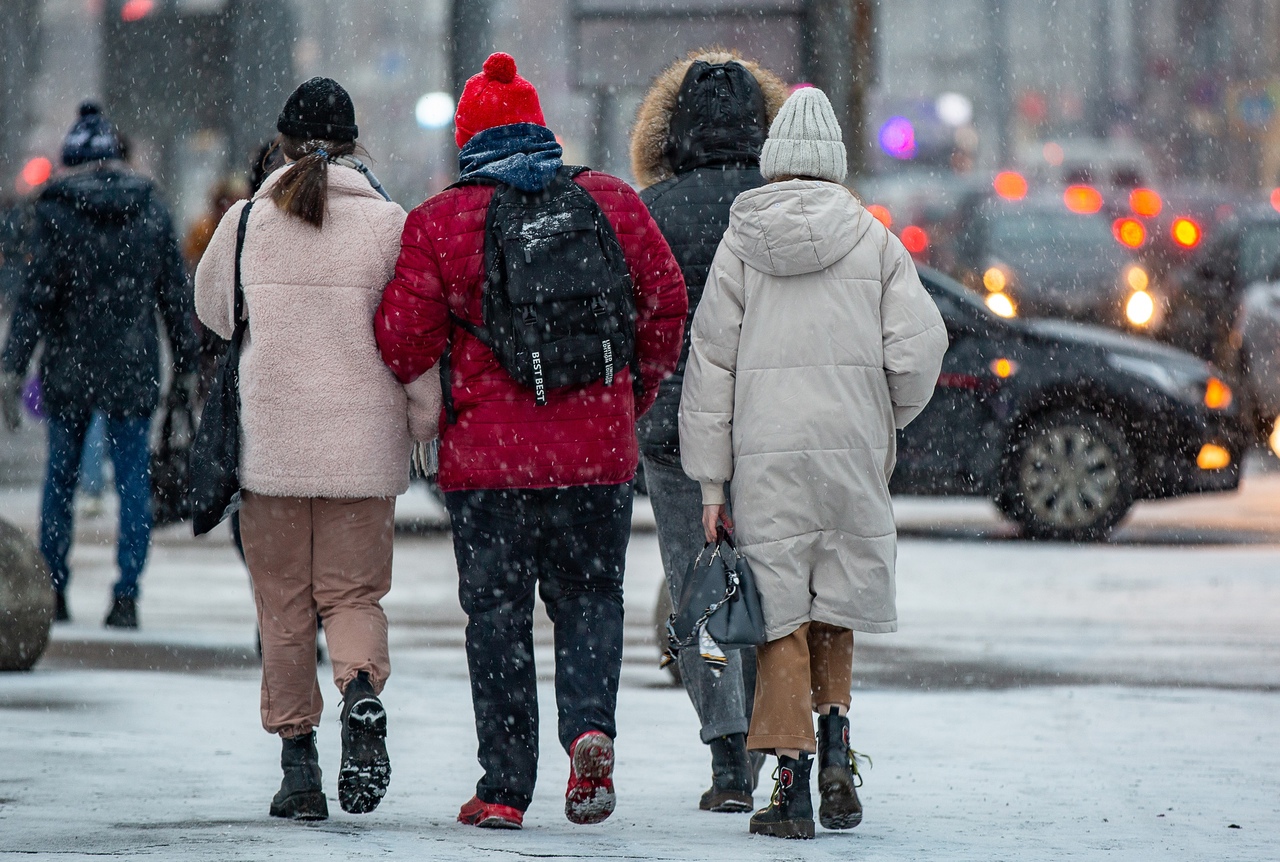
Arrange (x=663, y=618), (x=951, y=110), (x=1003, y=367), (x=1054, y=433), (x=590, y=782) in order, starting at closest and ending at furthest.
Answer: (x=590, y=782) < (x=663, y=618) < (x=1003, y=367) < (x=1054, y=433) < (x=951, y=110)

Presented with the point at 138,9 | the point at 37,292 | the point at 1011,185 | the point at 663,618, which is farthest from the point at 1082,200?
the point at 663,618

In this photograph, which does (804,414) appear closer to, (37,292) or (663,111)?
(663,111)

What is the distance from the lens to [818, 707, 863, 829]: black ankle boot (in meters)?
5.32

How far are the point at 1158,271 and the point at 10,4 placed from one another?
16008 millimetres

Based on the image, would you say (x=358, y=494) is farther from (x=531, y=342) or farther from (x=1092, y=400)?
(x=1092, y=400)

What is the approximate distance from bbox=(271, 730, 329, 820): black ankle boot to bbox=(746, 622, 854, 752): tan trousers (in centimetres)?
103

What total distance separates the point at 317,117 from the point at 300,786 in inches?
63.5

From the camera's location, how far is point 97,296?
8664 millimetres

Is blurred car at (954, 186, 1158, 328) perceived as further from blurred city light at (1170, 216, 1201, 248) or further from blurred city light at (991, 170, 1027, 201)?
blurred city light at (1170, 216, 1201, 248)

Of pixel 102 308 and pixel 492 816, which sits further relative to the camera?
pixel 102 308

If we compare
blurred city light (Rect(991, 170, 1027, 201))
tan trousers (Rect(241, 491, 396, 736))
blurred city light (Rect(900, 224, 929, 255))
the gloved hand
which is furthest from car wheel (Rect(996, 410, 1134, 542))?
blurred city light (Rect(991, 170, 1027, 201))

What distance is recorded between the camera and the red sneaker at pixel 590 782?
17.0ft

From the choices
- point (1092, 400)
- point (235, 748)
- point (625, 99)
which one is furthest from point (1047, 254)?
point (235, 748)

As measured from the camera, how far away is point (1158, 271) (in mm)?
20984
